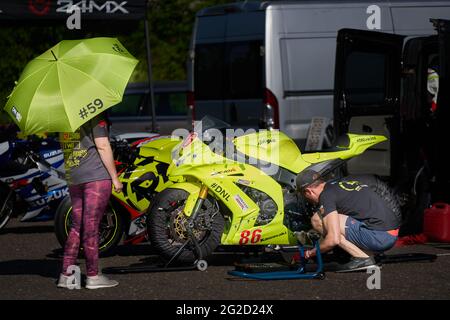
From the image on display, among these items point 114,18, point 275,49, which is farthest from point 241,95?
point 114,18

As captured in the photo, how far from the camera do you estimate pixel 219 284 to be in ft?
27.9

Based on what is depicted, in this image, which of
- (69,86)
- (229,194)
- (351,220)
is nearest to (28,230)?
(229,194)

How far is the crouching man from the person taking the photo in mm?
8680

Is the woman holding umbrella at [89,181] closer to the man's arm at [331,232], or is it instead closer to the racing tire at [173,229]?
the racing tire at [173,229]

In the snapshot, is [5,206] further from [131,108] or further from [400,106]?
[131,108]

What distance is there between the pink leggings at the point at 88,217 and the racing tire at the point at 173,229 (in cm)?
82

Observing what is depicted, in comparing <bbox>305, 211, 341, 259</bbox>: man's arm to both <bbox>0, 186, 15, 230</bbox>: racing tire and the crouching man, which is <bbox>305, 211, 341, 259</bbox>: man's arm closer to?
the crouching man

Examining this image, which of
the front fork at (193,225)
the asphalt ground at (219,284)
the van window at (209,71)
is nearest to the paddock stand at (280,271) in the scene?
the asphalt ground at (219,284)

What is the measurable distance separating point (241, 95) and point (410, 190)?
3948 millimetres

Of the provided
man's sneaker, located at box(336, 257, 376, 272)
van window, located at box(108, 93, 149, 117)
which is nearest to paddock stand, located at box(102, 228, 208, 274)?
man's sneaker, located at box(336, 257, 376, 272)

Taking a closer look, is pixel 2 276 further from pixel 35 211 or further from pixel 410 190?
pixel 410 190

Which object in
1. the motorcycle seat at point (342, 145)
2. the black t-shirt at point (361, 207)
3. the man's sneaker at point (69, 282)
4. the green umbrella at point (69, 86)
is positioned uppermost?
the green umbrella at point (69, 86)

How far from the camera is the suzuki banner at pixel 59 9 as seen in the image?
48.8ft
